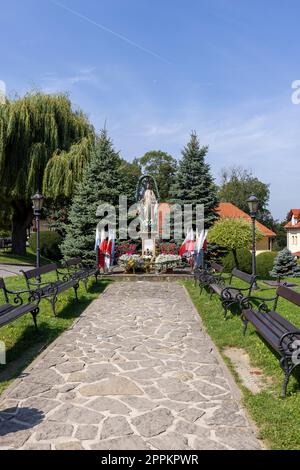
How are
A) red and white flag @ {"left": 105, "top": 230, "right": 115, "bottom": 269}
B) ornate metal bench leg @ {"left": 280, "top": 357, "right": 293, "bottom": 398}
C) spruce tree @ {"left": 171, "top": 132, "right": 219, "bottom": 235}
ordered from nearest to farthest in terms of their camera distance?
ornate metal bench leg @ {"left": 280, "top": 357, "right": 293, "bottom": 398}
red and white flag @ {"left": 105, "top": 230, "right": 115, "bottom": 269}
spruce tree @ {"left": 171, "top": 132, "right": 219, "bottom": 235}

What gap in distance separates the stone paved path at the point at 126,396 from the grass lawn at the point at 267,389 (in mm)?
176

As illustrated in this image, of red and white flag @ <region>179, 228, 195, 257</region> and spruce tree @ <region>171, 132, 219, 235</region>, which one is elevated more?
spruce tree @ <region>171, 132, 219, 235</region>

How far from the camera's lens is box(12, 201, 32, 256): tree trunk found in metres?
23.4

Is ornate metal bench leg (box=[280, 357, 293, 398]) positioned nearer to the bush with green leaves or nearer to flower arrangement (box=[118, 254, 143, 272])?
flower arrangement (box=[118, 254, 143, 272])

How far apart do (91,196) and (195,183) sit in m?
5.97

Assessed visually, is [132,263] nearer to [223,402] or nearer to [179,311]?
[179,311]

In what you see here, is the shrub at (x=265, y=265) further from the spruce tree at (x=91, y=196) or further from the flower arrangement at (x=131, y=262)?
the flower arrangement at (x=131, y=262)

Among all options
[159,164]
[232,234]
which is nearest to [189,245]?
[232,234]

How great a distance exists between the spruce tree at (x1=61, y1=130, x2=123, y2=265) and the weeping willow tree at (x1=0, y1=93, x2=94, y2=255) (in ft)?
3.50

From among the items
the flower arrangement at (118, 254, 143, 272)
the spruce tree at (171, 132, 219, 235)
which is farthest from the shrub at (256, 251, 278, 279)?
the flower arrangement at (118, 254, 143, 272)

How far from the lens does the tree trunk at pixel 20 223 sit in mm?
23406

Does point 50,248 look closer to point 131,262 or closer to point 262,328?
point 131,262

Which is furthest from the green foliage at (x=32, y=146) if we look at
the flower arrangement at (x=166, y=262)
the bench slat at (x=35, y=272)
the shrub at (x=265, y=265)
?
the bench slat at (x=35, y=272)

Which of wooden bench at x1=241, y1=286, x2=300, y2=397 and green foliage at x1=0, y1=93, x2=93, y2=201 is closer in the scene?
wooden bench at x1=241, y1=286, x2=300, y2=397
